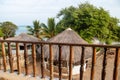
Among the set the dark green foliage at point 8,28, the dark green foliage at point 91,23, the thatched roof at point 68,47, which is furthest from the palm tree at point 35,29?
the dark green foliage at point 8,28

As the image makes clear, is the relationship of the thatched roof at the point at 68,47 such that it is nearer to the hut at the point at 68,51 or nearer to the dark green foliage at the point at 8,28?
the hut at the point at 68,51

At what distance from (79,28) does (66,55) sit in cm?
614

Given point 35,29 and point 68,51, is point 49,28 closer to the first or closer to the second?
point 35,29

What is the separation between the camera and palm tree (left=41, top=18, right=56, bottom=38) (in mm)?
16375

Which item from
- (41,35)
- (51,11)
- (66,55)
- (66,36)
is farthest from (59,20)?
(66,55)

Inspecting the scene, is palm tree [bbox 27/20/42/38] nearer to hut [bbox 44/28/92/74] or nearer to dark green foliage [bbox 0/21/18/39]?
hut [bbox 44/28/92/74]

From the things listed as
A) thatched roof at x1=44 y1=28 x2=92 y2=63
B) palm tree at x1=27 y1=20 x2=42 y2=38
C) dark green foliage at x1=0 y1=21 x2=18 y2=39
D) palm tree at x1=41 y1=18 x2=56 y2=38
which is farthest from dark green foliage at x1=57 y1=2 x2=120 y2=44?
dark green foliage at x1=0 y1=21 x2=18 y2=39

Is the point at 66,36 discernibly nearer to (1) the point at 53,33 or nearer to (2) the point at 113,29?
(1) the point at 53,33

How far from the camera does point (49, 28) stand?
652 inches

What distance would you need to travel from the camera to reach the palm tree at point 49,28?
16375 millimetres

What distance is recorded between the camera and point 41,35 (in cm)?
1741

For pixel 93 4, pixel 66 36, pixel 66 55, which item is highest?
pixel 93 4

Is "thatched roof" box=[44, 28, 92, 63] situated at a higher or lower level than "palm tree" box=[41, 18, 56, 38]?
lower

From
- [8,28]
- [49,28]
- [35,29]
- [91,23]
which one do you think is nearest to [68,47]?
[49,28]
